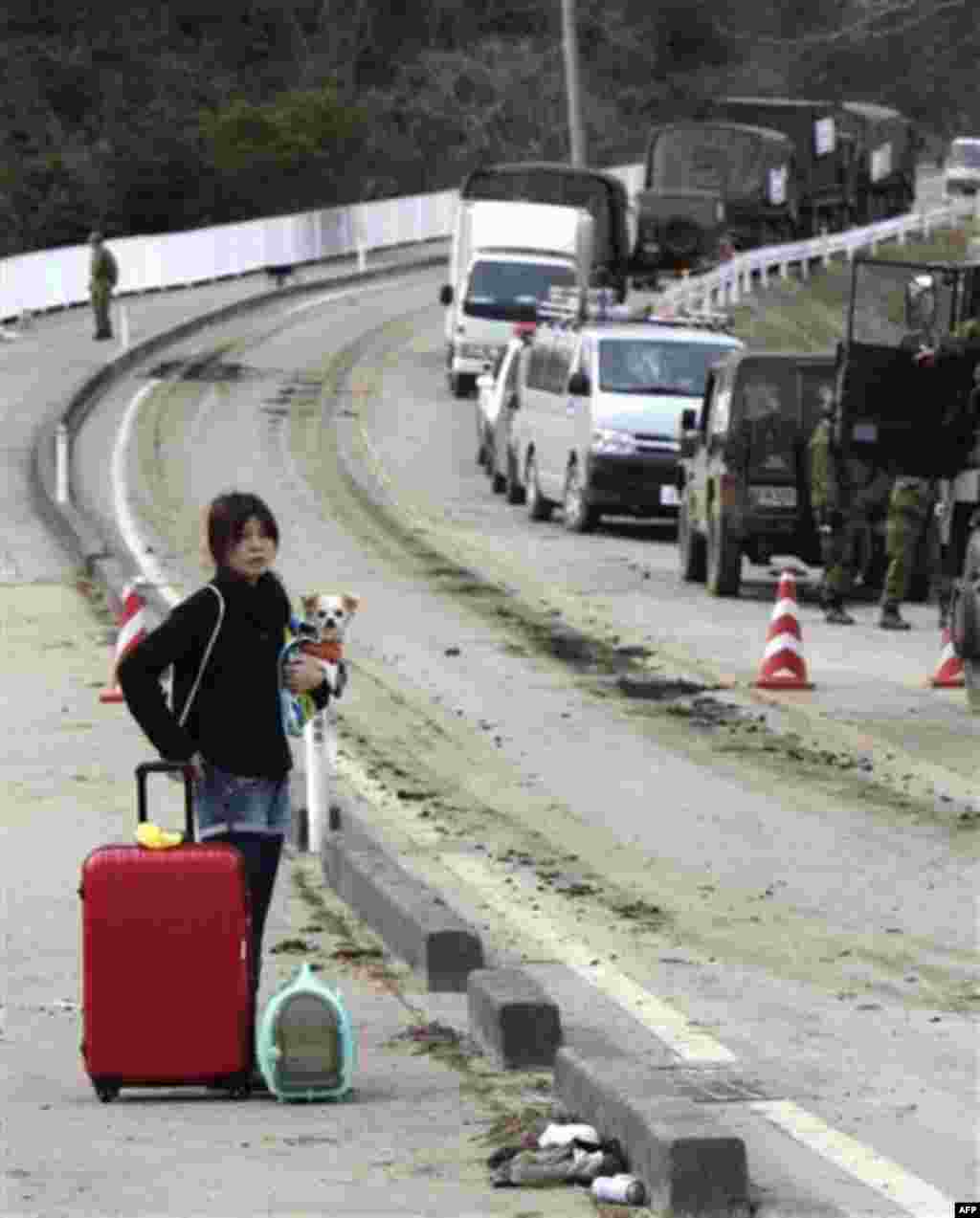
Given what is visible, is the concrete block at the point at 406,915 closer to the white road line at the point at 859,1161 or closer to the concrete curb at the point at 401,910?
the concrete curb at the point at 401,910

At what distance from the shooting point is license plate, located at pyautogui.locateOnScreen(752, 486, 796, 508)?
30516 millimetres

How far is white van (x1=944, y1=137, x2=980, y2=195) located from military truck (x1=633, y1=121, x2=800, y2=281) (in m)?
45.7

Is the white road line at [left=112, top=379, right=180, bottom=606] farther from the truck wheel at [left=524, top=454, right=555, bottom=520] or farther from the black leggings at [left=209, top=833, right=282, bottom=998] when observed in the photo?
the black leggings at [left=209, top=833, right=282, bottom=998]

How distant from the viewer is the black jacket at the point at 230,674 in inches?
416

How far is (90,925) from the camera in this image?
10.2 metres

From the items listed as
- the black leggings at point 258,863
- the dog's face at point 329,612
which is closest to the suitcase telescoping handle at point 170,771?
the black leggings at point 258,863

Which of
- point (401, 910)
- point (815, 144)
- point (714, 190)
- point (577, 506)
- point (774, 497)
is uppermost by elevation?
point (815, 144)

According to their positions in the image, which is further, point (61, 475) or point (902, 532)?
point (61, 475)

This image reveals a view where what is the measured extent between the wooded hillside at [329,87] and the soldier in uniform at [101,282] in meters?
27.8

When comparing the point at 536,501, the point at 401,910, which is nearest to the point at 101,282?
the point at 536,501

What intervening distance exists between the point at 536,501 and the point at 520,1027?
2757cm

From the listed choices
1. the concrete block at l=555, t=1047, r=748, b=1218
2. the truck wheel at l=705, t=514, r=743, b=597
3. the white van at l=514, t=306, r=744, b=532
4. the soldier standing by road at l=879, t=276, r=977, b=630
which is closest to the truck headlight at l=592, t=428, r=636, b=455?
the white van at l=514, t=306, r=744, b=532

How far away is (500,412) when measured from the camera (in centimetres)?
4106

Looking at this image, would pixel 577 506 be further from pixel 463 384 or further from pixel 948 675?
pixel 463 384
